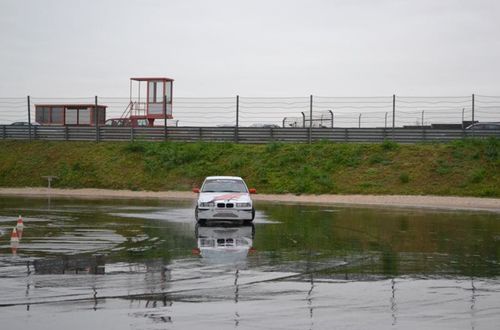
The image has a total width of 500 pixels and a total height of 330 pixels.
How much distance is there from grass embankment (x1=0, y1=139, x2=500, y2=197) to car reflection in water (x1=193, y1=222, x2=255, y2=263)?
16804 millimetres

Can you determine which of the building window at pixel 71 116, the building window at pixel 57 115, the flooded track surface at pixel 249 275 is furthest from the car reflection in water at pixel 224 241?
the building window at pixel 57 115

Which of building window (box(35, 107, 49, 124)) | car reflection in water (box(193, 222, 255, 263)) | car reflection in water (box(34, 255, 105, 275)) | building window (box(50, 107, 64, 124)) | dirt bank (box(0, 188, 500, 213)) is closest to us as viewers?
car reflection in water (box(34, 255, 105, 275))

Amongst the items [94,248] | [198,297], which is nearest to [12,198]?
[94,248]

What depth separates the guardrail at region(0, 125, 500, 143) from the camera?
46094 millimetres

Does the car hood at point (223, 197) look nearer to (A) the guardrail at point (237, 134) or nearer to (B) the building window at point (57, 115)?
(A) the guardrail at point (237, 134)

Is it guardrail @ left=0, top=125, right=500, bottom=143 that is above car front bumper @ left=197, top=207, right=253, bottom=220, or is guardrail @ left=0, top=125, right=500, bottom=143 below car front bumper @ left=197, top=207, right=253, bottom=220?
above

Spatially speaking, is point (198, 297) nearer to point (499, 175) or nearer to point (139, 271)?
point (139, 271)

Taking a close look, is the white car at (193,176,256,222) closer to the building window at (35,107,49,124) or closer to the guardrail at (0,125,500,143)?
the guardrail at (0,125,500,143)

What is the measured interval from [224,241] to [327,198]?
766 inches

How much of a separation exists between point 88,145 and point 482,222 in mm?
29950

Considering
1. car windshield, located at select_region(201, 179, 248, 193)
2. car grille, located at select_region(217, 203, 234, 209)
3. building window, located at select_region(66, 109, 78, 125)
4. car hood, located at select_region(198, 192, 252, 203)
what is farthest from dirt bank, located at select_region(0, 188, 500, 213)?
building window, located at select_region(66, 109, 78, 125)

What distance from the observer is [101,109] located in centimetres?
5766

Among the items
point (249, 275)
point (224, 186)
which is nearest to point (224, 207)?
point (224, 186)

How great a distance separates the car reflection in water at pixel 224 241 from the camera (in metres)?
16.4
